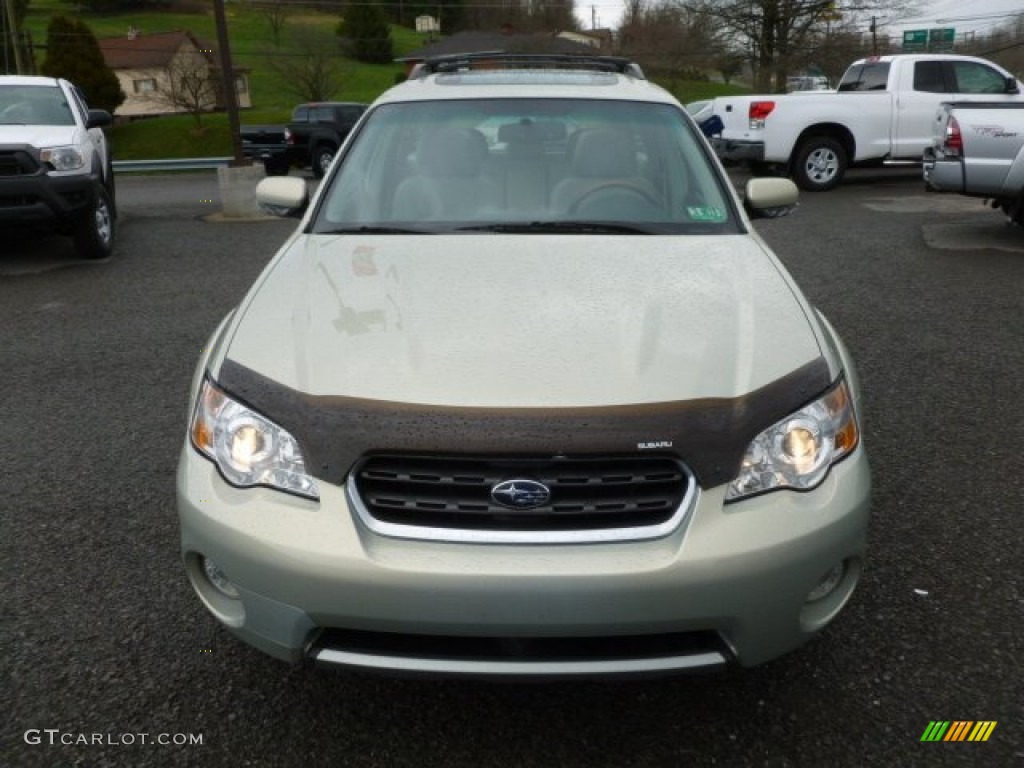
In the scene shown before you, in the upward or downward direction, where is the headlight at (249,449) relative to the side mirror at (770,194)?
downward

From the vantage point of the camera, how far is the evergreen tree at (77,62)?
4284 cm

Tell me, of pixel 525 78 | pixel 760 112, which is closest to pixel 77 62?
pixel 760 112

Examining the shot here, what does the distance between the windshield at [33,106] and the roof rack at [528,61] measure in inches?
236

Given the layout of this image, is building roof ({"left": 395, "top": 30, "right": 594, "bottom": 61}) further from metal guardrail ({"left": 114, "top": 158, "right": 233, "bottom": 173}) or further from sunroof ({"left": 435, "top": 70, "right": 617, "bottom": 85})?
sunroof ({"left": 435, "top": 70, "right": 617, "bottom": 85})

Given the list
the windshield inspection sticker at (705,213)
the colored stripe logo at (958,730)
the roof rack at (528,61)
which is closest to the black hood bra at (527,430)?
the colored stripe logo at (958,730)

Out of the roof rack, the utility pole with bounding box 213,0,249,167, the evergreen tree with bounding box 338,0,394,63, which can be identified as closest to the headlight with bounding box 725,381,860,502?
the roof rack

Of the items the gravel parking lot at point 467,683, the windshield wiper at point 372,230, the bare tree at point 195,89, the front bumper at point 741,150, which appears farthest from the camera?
the bare tree at point 195,89

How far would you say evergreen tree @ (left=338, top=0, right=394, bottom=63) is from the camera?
70562 millimetres

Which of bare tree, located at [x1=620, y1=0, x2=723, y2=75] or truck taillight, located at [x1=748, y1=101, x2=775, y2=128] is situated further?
bare tree, located at [x1=620, y1=0, x2=723, y2=75]

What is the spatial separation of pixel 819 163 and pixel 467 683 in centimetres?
1318

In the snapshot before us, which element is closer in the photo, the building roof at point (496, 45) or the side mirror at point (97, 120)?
the side mirror at point (97, 120)

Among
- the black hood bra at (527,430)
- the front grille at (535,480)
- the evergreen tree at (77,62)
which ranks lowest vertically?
the front grille at (535,480)

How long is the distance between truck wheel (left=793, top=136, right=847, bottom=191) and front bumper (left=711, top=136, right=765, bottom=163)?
2.08 feet

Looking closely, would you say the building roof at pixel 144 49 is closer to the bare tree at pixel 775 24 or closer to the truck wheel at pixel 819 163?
the bare tree at pixel 775 24
